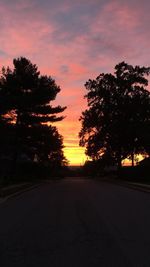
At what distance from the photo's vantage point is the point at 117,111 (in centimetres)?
7369

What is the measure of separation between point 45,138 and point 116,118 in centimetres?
1772

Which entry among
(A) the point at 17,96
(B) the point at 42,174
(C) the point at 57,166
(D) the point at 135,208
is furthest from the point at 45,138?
(C) the point at 57,166

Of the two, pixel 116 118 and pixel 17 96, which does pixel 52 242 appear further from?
pixel 116 118

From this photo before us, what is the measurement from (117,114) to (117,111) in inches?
18.2

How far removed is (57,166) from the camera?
392 feet

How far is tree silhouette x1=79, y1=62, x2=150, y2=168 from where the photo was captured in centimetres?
7188

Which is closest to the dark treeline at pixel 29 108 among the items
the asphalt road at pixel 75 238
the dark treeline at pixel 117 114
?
the dark treeline at pixel 117 114

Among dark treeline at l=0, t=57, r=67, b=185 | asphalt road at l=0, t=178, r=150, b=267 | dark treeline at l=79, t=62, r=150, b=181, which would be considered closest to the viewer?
asphalt road at l=0, t=178, r=150, b=267

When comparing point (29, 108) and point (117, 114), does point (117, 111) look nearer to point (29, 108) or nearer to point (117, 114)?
point (117, 114)

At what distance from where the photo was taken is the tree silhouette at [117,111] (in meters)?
71.9

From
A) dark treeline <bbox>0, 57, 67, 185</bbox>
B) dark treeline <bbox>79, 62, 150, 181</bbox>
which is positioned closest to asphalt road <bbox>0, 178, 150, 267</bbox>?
dark treeline <bbox>0, 57, 67, 185</bbox>

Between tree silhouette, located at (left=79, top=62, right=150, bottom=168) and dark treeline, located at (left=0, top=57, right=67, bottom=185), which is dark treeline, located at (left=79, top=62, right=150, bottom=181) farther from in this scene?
dark treeline, located at (left=0, top=57, right=67, bottom=185)

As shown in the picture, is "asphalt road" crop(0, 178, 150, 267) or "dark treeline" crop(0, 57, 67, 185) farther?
"dark treeline" crop(0, 57, 67, 185)

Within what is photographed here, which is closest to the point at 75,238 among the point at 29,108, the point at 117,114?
the point at 29,108
